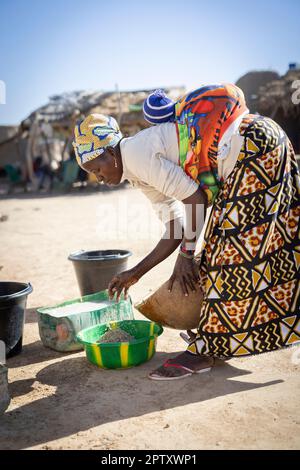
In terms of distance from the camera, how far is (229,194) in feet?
7.79

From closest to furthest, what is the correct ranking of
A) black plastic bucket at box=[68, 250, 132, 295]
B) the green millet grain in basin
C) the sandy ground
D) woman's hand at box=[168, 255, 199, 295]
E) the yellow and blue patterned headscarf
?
1. the sandy ground
2. the yellow and blue patterned headscarf
3. woman's hand at box=[168, 255, 199, 295]
4. the green millet grain in basin
5. black plastic bucket at box=[68, 250, 132, 295]

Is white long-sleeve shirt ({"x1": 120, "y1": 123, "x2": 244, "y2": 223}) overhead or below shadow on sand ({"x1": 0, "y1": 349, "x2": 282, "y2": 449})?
overhead

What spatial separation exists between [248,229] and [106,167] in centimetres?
82

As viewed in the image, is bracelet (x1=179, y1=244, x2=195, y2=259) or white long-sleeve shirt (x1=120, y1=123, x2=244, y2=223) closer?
white long-sleeve shirt (x1=120, y1=123, x2=244, y2=223)

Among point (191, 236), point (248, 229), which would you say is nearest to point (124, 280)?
point (191, 236)

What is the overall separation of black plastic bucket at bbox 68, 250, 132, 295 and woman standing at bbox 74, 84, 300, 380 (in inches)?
53.8

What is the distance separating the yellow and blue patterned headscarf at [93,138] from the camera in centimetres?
242

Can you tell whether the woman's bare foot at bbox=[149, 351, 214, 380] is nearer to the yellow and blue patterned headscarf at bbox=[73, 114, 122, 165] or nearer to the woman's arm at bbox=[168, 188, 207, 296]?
the woman's arm at bbox=[168, 188, 207, 296]

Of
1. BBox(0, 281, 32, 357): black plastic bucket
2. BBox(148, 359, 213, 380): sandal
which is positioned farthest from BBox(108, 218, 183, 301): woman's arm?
BBox(0, 281, 32, 357): black plastic bucket

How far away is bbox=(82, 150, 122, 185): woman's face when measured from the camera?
2.44 m

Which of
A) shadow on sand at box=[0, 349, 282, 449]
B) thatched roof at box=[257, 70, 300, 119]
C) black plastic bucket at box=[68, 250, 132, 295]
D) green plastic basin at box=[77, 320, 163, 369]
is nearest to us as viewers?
shadow on sand at box=[0, 349, 282, 449]

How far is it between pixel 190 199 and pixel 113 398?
3.72 ft
